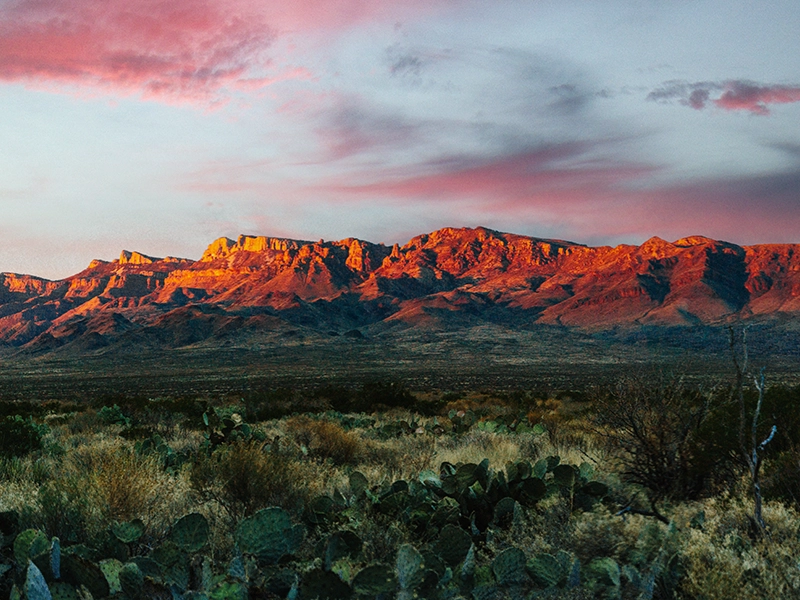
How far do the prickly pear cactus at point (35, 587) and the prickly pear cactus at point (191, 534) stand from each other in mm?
1102

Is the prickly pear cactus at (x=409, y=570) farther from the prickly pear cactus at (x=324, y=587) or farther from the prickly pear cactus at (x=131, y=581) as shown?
the prickly pear cactus at (x=131, y=581)

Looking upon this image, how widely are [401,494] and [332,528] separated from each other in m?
0.77

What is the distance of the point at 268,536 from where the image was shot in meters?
4.44

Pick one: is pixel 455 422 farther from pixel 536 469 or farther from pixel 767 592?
pixel 767 592

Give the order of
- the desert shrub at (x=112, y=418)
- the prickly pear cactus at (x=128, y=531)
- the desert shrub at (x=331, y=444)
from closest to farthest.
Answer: the prickly pear cactus at (x=128, y=531) < the desert shrub at (x=331, y=444) < the desert shrub at (x=112, y=418)

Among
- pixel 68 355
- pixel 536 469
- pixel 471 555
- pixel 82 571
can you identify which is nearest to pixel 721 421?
pixel 536 469

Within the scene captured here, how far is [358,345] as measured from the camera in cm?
14962

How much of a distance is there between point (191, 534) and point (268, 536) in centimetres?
59

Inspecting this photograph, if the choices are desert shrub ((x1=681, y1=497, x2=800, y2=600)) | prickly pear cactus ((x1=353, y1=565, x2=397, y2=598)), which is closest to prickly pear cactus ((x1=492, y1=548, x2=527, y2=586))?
prickly pear cactus ((x1=353, y1=565, x2=397, y2=598))

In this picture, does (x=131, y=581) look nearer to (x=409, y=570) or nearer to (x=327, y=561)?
(x=327, y=561)

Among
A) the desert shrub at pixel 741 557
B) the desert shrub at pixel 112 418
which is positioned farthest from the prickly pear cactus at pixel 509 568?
the desert shrub at pixel 112 418

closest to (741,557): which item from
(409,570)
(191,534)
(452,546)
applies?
(452,546)

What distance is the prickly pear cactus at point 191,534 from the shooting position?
4418mm

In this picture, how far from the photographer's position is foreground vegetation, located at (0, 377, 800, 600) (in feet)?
12.6
